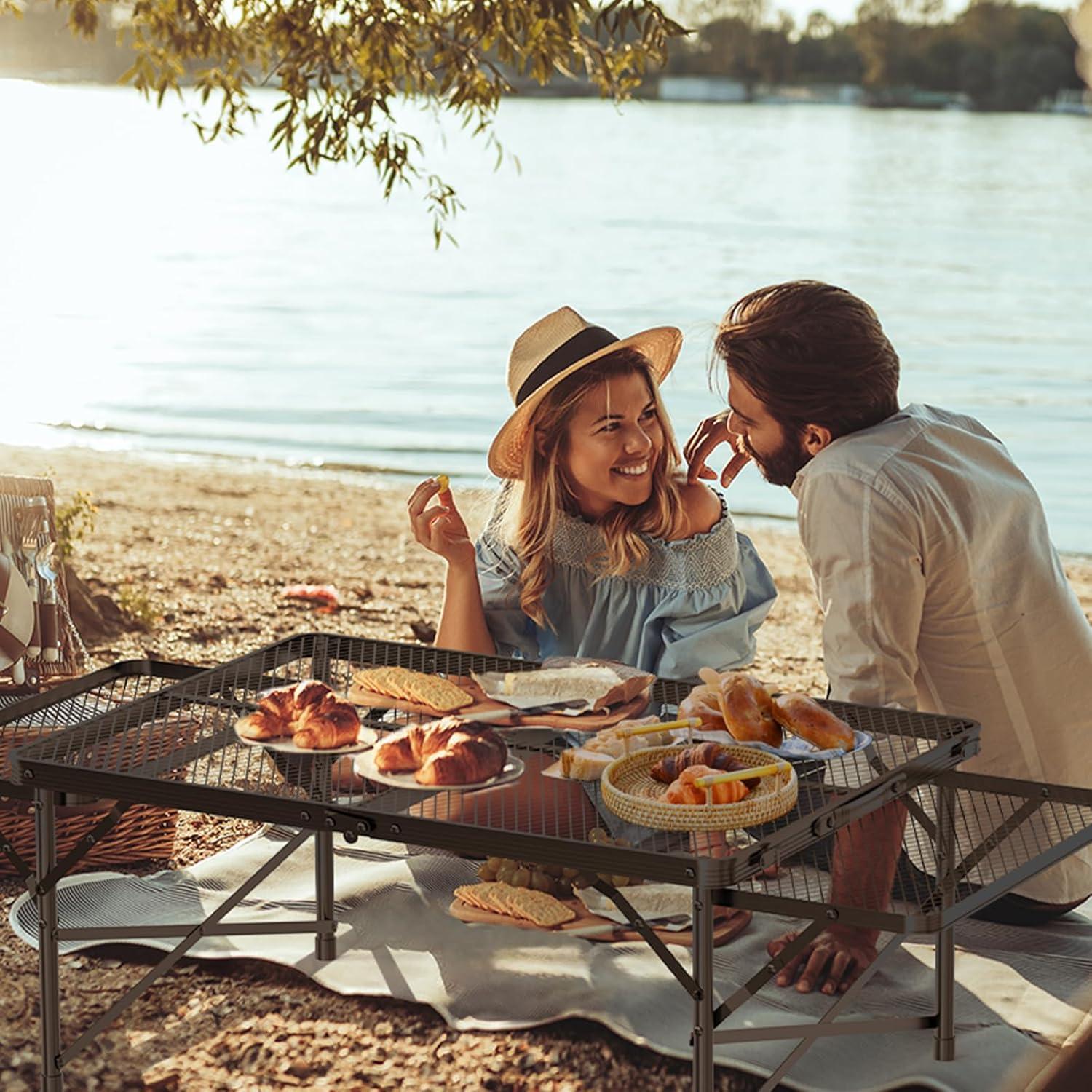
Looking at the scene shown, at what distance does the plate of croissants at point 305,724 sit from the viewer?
2.32 m

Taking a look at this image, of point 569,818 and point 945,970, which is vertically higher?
point 569,818

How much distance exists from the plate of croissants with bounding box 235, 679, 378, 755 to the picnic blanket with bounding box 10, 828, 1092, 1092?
70 cm

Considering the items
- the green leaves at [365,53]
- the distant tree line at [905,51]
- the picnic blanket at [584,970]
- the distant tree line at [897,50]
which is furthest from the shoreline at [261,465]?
the distant tree line at [905,51]

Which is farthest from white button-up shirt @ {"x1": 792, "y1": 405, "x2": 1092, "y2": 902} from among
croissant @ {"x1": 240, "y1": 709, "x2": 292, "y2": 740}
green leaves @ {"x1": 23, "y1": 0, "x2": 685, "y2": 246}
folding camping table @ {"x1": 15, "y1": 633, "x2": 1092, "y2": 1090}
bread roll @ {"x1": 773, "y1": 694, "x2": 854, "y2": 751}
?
green leaves @ {"x1": 23, "y1": 0, "x2": 685, "y2": 246}

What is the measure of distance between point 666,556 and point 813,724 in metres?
1.30

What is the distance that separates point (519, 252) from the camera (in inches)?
1254

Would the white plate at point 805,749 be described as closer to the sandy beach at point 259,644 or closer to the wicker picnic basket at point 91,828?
the sandy beach at point 259,644

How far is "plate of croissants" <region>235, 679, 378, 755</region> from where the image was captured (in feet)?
7.61

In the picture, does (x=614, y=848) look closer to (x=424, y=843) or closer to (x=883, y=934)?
(x=424, y=843)

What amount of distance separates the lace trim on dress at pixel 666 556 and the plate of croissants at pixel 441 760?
1354 millimetres

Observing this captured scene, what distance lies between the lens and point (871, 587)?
2.69 meters

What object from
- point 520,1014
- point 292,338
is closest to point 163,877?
point 520,1014

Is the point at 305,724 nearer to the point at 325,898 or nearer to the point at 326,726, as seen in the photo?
the point at 326,726

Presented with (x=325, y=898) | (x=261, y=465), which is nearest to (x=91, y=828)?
(x=325, y=898)
